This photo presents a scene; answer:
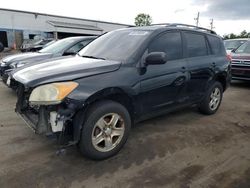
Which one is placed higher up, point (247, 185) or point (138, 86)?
point (138, 86)

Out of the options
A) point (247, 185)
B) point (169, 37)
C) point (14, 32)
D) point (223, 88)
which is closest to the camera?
point (247, 185)

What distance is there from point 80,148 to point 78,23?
1562 inches

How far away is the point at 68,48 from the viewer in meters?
7.23

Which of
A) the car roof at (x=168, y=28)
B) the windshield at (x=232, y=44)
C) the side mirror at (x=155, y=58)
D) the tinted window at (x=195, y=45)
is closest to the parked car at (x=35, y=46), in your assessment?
the car roof at (x=168, y=28)

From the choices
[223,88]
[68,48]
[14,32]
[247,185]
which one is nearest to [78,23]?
[14,32]

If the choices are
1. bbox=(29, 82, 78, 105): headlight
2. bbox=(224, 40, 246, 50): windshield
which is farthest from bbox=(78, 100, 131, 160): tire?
bbox=(224, 40, 246, 50): windshield

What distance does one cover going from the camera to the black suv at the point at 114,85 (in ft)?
9.57

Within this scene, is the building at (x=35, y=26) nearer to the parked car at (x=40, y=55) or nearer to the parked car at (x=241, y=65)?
the parked car at (x=40, y=55)

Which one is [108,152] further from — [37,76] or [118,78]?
[37,76]

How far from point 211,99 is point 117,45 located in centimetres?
243

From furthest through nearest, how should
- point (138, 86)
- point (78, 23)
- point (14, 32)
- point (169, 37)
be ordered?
point (78, 23), point (14, 32), point (169, 37), point (138, 86)

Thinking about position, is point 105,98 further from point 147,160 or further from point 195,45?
point 195,45

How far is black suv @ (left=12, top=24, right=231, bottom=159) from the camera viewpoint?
2918mm

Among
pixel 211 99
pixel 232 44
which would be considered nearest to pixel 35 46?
pixel 232 44
